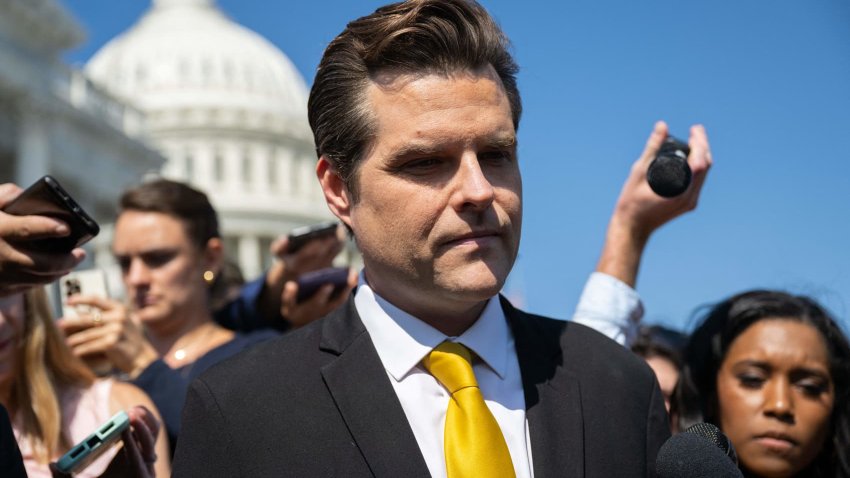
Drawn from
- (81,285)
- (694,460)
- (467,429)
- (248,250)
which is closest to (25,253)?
(467,429)

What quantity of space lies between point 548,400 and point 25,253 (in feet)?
4.14

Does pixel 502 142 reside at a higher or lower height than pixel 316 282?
higher

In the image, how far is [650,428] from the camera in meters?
2.76

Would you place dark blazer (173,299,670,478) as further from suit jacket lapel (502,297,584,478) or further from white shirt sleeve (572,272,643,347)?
white shirt sleeve (572,272,643,347)

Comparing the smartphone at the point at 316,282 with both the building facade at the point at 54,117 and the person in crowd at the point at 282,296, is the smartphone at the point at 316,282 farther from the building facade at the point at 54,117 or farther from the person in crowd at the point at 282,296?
the building facade at the point at 54,117

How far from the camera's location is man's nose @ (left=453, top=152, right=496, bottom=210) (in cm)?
252

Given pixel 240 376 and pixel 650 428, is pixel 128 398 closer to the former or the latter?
pixel 240 376

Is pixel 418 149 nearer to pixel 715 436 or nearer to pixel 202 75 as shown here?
pixel 715 436

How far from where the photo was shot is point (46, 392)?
370 cm

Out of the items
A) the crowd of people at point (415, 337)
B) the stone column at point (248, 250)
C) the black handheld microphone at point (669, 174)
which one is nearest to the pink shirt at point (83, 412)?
the crowd of people at point (415, 337)

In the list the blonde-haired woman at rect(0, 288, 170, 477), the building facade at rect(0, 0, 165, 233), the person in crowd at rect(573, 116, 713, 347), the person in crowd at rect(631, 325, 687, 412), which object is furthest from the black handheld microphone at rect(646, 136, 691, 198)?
the building facade at rect(0, 0, 165, 233)

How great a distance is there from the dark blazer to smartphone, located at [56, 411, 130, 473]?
0.37 metres

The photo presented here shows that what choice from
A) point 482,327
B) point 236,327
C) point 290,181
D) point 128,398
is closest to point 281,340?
point 482,327

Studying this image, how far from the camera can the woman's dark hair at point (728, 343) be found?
148 inches
